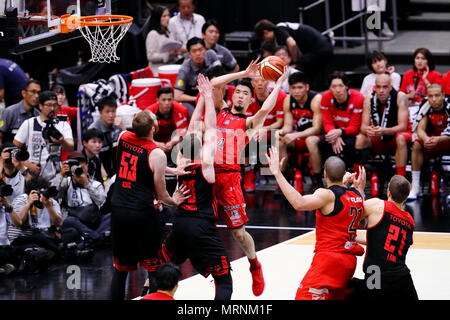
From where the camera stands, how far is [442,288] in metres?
8.20

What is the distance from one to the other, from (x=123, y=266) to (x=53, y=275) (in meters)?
1.67

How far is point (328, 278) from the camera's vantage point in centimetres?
663

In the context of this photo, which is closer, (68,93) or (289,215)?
(289,215)

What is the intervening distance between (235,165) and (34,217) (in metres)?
2.25

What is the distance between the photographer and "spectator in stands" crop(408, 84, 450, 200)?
11422 millimetres

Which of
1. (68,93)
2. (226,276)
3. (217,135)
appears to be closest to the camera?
(226,276)

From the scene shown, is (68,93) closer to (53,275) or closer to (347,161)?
(347,161)

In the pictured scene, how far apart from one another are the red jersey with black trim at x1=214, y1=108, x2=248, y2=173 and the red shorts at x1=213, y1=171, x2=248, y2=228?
0.27ft

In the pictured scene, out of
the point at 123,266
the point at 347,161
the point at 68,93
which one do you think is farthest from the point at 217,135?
the point at 68,93

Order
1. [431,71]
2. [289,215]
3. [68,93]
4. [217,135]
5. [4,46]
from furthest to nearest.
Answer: [68,93], [431,71], [289,215], [217,135], [4,46]

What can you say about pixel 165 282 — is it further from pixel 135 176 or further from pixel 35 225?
pixel 35 225

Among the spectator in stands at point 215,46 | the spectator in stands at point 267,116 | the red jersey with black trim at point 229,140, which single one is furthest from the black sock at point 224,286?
the spectator in stands at point 215,46

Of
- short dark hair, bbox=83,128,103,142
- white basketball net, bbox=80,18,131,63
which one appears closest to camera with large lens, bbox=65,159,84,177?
short dark hair, bbox=83,128,103,142
